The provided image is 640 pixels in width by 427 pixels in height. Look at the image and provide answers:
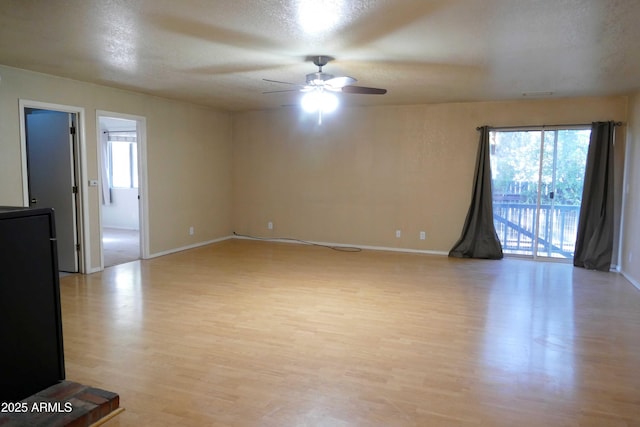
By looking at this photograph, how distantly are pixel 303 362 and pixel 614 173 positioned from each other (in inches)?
207

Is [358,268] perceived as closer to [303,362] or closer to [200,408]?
[303,362]

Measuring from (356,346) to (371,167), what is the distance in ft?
14.1

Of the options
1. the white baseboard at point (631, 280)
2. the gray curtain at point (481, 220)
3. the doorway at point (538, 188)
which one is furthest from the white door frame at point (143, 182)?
the white baseboard at point (631, 280)

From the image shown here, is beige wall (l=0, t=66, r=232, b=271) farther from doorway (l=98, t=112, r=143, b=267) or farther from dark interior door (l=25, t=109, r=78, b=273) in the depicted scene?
doorway (l=98, t=112, r=143, b=267)

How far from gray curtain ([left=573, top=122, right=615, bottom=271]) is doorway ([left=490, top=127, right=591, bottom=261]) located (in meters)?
0.24

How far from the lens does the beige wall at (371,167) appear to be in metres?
6.42

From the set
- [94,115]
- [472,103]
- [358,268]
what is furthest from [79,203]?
[472,103]

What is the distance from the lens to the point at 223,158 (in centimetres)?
783

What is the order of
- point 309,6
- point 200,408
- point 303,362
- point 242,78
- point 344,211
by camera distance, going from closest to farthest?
point 200,408 < point 309,6 < point 303,362 < point 242,78 < point 344,211

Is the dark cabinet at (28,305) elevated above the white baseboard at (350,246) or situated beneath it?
elevated above

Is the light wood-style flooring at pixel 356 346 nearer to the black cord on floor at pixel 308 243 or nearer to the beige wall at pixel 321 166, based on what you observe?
the beige wall at pixel 321 166

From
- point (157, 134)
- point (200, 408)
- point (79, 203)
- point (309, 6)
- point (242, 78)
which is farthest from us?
point (157, 134)

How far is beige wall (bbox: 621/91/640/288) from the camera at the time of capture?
5.14 meters

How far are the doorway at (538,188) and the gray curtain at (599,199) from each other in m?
0.24
